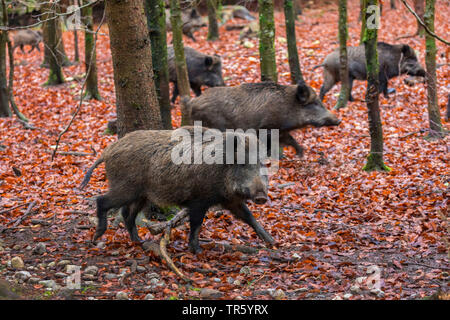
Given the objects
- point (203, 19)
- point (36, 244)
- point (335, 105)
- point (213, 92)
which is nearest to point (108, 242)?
point (36, 244)

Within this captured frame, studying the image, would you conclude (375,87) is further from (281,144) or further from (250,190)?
(250,190)

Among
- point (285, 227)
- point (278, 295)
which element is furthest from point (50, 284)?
point (285, 227)

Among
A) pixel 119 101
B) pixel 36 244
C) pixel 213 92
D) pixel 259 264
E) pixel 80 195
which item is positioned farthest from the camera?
pixel 213 92

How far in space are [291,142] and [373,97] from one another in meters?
2.14

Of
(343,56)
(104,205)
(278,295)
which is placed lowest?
(278,295)

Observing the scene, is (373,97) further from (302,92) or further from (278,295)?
(278,295)

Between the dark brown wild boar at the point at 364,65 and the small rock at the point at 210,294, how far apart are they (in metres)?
10.7

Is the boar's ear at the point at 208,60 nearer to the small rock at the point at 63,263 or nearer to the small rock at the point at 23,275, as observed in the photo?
the small rock at the point at 63,263

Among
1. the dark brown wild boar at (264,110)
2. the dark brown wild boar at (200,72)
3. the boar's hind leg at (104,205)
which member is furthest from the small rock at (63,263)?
the dark brown wild boar at (200,72)

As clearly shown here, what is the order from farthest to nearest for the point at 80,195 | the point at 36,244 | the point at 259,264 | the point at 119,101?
the point at 80,195
the point at 119,101
the point at 36,244
the point at 259,264

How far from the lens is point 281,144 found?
405 inches

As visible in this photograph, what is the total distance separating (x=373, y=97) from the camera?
852 centimetres

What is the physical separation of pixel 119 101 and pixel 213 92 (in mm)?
3761

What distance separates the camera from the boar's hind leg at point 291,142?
32.9 feet
